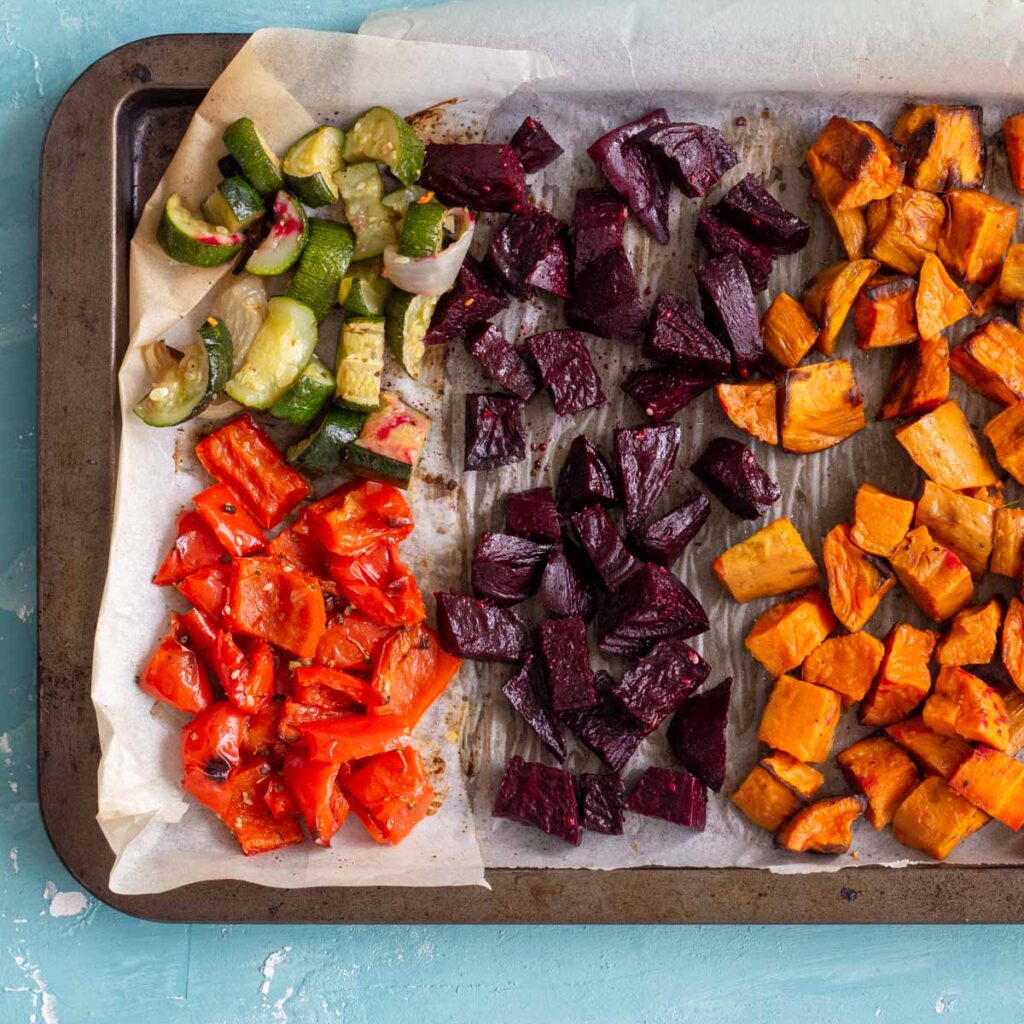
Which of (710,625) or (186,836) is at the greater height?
(710,625)

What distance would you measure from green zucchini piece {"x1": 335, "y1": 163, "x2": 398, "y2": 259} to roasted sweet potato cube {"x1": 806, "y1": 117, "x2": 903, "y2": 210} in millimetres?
1432

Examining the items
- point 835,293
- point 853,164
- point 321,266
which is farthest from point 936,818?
point 321,266

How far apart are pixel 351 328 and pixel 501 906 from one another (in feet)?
6.46

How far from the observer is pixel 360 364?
3.11 m

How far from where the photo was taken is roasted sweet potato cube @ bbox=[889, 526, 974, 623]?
126 inches

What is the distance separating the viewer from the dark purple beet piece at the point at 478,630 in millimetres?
3158

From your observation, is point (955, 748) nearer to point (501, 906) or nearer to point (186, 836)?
point (501, 906)

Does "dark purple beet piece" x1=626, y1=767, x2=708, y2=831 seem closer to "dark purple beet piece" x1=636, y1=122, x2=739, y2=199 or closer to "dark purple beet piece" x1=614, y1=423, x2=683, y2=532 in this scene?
"dark purple beet piece" x1=614, y1=423, x2=683, y2=532

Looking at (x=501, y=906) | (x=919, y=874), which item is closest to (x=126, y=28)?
(x=501, y=906)

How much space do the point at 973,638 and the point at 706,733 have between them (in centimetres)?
95

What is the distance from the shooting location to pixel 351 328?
123 inches

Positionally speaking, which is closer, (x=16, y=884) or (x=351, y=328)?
(x=351, y=328)

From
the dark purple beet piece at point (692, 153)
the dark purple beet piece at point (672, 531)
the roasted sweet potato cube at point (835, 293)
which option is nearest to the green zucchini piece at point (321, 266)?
the dark purple beet piece at point (692, 153)

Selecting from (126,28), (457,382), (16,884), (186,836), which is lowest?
(16,884)
